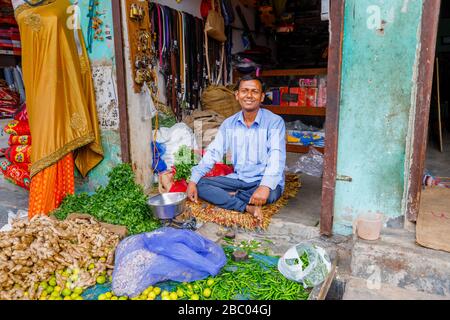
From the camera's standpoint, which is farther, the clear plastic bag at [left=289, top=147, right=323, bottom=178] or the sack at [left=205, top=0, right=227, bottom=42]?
the sack at [left=205, top=0, right=227, bottom=42]

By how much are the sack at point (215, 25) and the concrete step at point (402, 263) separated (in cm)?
409

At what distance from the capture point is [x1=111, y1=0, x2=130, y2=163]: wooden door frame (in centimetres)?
369

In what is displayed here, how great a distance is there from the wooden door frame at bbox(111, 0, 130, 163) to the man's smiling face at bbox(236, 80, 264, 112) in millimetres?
1305

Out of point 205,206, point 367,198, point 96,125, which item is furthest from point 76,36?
point 367,198

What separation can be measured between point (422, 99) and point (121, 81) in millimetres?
2848

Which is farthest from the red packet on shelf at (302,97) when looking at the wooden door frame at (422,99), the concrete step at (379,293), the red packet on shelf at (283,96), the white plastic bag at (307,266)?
the concrete step at (379,293)

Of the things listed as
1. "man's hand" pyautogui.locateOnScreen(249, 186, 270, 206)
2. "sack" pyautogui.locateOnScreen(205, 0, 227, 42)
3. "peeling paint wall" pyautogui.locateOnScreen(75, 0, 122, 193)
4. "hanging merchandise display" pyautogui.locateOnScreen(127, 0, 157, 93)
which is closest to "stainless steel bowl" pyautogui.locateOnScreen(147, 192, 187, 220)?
"man's hand" pyautogui.locateOnScreen(249, 186, 270, 206)

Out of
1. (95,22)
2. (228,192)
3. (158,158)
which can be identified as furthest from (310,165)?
(95,22)

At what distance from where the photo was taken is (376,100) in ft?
8.91

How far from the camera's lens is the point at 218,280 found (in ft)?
8.43

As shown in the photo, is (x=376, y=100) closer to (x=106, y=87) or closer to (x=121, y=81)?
(x=121, y=81)

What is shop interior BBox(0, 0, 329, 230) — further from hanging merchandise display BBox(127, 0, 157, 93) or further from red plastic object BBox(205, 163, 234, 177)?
red plastic object BBox(205, 163, 234, 177)

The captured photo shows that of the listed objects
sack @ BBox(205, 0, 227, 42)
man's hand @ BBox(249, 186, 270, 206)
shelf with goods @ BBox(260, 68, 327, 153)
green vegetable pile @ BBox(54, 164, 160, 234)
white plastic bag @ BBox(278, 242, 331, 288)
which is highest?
sack @ BBox(205, 0, 227, 42)

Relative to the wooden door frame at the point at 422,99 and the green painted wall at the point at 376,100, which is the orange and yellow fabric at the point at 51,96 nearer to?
the green painted wall at the point at 376,100
